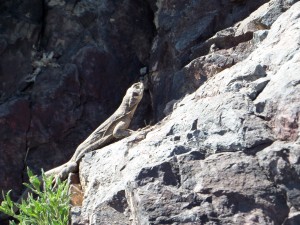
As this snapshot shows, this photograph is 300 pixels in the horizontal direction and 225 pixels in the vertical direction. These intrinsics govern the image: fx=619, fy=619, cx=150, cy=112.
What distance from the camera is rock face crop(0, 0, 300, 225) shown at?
4121mm

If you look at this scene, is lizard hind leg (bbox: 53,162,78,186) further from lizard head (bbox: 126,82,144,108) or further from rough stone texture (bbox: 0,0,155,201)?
rough stone texture (bbox: 0,0,155,201)

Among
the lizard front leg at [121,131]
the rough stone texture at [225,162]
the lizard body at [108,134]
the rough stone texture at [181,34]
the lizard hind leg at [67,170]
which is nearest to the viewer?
the rough stone texture at [225,162]

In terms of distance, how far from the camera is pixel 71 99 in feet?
26.8

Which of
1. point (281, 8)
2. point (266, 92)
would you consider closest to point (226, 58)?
point (281, 8)

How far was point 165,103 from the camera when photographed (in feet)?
23.5

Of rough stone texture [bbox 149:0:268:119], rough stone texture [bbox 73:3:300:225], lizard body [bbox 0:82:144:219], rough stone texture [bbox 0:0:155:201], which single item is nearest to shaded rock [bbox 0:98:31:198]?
rough stone texture [bbox 0:0:155:201]

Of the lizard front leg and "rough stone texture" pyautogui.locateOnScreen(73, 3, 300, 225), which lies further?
the lizard front leg

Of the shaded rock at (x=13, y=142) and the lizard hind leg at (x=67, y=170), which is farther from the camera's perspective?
the shaded rock at (x=13, y=142)

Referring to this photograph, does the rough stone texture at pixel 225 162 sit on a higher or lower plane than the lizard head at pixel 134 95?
lower

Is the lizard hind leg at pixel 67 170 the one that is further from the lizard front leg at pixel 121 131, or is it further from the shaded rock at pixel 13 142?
the shaded rock at pixel 13 142

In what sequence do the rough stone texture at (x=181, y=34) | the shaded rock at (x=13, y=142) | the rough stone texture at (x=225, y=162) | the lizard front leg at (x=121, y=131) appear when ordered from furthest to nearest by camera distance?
the shaded rock at (x=13, y=142) < the rough stone texture at (x=181, y=34) < the lizard front leg at (x=121, y=131) < the rough stone texture at (x=225, y=162)

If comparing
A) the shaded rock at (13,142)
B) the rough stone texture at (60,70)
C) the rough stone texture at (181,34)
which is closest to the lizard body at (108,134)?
the rough stone texture at (181,34)

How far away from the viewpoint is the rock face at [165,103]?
13.5 feet

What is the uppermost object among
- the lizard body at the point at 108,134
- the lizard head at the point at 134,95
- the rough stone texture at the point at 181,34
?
the rough stone texture at the point at 181,34
